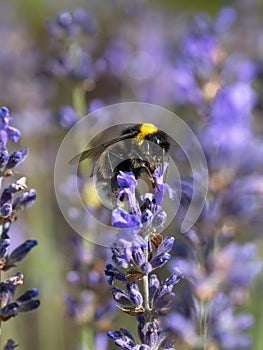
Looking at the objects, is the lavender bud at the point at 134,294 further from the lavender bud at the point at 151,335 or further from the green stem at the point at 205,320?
the green stem at the point at 205,320

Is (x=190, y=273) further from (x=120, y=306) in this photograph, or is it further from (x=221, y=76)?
(x=221, y=76)

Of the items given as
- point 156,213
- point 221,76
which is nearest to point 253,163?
point 156,213

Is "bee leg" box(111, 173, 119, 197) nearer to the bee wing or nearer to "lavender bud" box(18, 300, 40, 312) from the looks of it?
the bee wing

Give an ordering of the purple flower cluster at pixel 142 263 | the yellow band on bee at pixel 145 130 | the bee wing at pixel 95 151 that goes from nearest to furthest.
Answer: the purple flower cluster at pixel 142 263
the bee wing at pixel 95 151
the yellow band on bee at pixel 145 130

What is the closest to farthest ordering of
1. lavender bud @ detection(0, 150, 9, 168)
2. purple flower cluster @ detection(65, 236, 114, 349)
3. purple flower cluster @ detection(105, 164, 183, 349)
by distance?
purple flower cluster @ detection(105, 164, 183, 349) → lavender bud @ detection(0, 150, 9, 168) → purple flower cluster @ detection(65, 236, 114, 349)

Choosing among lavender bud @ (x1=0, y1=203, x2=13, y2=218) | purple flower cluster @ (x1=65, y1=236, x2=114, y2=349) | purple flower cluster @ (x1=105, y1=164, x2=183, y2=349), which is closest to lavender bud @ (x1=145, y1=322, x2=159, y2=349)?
purple flower cluster @ (x1=105, y1=164, x2=183, y2=349)

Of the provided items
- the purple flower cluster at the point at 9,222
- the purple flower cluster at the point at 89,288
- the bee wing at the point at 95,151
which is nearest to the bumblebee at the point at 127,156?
the bee wing at the point at 95,151

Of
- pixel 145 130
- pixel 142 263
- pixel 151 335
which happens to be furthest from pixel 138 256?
pixel 145 130

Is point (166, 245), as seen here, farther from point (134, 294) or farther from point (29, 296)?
point (29, 296)

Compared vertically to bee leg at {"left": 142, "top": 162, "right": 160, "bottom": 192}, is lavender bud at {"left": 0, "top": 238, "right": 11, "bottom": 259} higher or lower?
lower
